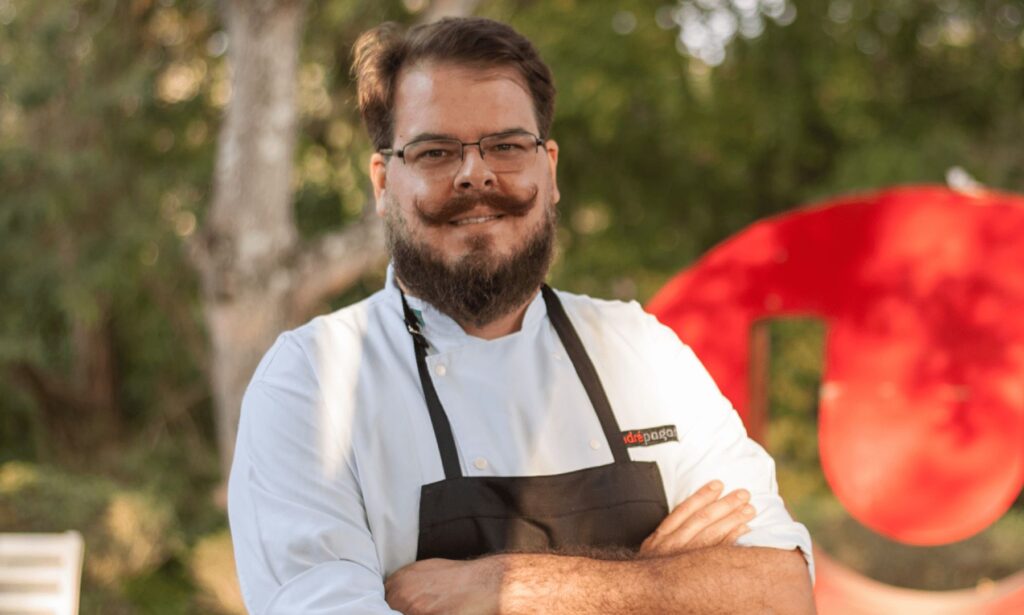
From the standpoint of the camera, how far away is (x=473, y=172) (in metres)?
2.11

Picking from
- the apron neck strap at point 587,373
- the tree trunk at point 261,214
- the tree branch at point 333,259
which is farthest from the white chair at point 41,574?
the apron neck strap at point 587,373

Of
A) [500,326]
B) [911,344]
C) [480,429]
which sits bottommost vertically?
[911,344]

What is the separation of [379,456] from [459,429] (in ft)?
0.51

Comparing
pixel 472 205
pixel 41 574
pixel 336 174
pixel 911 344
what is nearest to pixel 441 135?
pixel 472 205

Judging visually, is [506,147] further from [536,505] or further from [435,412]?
[536,505]

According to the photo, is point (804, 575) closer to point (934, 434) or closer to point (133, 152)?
point (934, 434)

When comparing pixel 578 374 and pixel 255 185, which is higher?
pixel 255 185

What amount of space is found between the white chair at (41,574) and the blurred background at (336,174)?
7.26 ft

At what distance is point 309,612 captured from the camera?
1886mm

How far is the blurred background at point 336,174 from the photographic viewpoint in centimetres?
766

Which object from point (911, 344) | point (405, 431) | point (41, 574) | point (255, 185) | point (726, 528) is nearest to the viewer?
point (405, 431)

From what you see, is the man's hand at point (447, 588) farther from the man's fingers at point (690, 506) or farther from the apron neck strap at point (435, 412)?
the man's fingers at point (690, 506)

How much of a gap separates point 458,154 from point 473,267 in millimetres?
205

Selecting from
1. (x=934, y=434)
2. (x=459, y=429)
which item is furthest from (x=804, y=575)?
(x=934, y=434)
